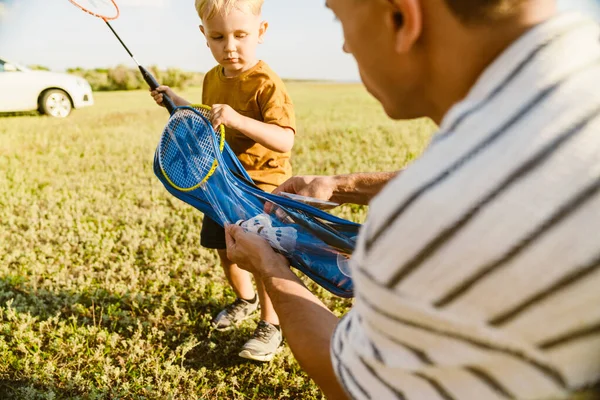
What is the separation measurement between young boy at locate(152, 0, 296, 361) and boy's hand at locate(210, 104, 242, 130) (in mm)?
Result: 41

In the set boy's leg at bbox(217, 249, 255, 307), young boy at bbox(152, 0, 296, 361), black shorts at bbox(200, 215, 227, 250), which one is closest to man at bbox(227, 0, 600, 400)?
young boy at bbox(152, 0, 296, 361)

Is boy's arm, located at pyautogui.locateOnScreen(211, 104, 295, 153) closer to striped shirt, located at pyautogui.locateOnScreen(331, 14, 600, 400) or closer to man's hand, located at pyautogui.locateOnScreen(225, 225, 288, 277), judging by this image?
man's hand, located at pyautogui.locateOnScreen(225, 225, 288, 277)

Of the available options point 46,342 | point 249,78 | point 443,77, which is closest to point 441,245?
point 443,77

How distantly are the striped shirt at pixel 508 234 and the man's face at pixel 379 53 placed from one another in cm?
21

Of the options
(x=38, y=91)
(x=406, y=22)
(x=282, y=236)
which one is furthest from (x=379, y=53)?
(x=38, y=91)

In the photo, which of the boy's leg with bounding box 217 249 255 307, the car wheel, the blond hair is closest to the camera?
the blond hair

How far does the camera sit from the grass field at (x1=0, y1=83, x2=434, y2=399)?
119 inches

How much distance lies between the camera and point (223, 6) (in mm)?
3010

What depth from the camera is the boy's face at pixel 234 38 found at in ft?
9.98

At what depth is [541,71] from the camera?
0.87m

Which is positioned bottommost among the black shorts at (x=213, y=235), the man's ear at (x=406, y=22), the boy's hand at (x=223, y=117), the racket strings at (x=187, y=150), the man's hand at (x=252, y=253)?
the black shorts at (x=213, y=235)

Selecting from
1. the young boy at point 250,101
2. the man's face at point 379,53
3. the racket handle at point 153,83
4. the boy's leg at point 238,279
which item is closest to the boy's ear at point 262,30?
the young boy at point 250,101

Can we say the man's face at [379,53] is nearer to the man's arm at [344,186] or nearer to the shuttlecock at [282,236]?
the shuttlecock at [282,236]

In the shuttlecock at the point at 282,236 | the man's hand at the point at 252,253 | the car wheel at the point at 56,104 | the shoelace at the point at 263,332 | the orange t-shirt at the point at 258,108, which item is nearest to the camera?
the man's hand at the point at 252,253
